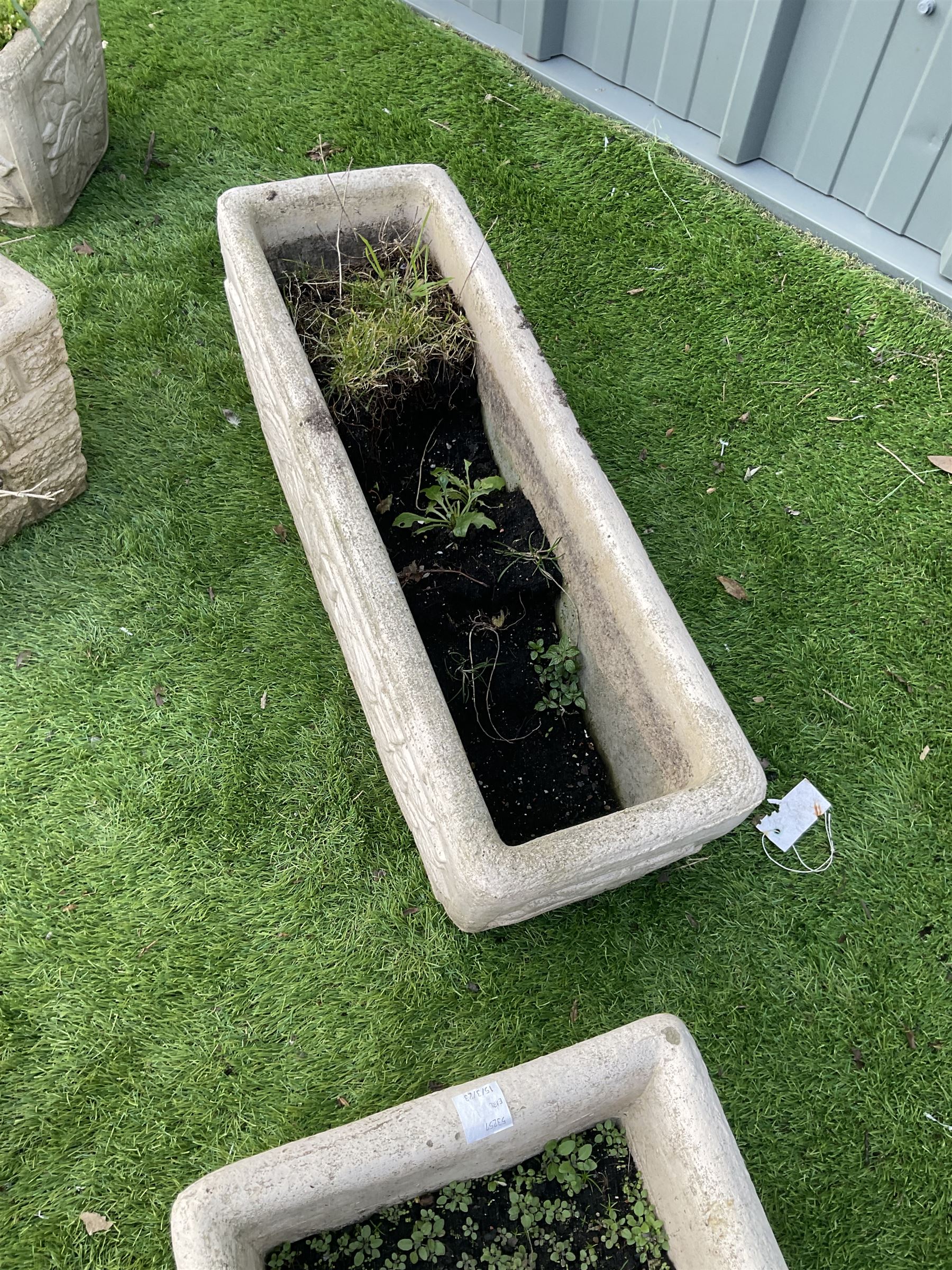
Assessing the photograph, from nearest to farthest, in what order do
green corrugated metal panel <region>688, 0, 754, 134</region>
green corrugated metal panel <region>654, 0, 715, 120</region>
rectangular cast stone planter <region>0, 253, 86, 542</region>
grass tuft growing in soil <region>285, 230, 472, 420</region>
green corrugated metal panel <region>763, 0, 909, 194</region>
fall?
1. rectangular cast stone planter <region>0, 253, 86, 542</region>
2. grass tuft growing in soil <region>285, 230, 472, 420</region>
3. green corrugated metal panel <region>763, 0, 909, 194</region>
4. green corrugated metal panel <region>688, 0, 754, 134</region>
5. green corrugated metal panel <region>654, 0, 715, 120</region>

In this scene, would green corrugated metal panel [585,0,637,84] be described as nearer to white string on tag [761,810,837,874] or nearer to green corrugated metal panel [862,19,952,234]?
green corrugated metal panel [862,19,952,234]

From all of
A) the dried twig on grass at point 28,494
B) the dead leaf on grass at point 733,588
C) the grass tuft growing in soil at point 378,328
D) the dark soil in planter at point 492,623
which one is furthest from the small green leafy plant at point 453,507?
the dried twig on grass at point 28,494

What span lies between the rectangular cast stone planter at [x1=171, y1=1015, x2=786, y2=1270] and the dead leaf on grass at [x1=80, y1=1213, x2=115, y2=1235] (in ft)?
1.31

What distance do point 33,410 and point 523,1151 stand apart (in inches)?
74.7

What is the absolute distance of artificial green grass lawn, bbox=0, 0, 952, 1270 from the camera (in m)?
1.91

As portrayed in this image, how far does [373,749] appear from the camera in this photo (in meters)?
2.29

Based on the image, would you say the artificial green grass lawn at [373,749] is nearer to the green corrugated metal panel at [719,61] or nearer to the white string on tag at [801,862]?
the white string on tag at [801,862]

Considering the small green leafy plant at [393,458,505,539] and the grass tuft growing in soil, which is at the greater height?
the grass tuft growing in soil

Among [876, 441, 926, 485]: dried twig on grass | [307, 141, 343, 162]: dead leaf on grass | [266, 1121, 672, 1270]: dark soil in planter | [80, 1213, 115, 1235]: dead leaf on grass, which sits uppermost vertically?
[266, 1121, 672, 1270]: dark soil in planter

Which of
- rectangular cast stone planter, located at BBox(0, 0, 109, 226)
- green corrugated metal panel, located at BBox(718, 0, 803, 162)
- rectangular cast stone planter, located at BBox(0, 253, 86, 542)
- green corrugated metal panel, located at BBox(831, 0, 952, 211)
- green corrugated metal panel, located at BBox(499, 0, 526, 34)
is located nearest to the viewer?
rectangular cast stone planter, located at BBox(0, 253, 86, 542)

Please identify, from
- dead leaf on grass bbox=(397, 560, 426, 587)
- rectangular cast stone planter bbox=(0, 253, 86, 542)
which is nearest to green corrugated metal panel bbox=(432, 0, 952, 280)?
dead leaf on grass bbox=(397, 560, 426, 587)

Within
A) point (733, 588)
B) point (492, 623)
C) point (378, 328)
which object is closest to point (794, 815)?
point (733, 588)

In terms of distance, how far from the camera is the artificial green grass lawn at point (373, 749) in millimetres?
1913

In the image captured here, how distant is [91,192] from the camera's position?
10.3 feet
